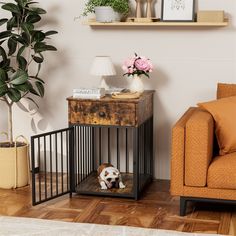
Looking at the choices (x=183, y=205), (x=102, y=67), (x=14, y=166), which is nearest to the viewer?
(x=183, y=205)

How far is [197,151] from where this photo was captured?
3588mm

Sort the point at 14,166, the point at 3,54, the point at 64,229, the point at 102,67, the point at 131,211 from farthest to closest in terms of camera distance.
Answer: the point at 3,54 → the point at 14,166 → the point at 102,67 → the point at 131,211 → the point at 64,229

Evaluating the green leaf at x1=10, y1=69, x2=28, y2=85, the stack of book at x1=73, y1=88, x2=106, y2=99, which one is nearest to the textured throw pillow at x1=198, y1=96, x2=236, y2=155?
the stack of book at x1=73, y1=88, x2=106, y2=99

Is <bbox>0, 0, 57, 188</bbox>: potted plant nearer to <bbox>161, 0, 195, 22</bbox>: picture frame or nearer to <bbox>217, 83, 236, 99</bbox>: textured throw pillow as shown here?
<bbox>161, 0, 195, 22</bbox>: picture frame

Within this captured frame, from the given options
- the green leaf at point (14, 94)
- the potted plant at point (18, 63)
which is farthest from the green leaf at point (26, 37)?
the green leaf at point (14, 94)

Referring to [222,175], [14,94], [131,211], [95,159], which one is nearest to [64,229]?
[131,211]

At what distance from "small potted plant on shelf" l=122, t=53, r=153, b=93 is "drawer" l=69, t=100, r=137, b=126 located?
301 millimetres

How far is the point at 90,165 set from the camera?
4.64 m

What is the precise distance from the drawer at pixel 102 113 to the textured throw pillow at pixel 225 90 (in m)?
0.63

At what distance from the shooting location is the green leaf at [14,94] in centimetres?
412

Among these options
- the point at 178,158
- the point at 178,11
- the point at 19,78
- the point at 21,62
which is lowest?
the point at 178,158

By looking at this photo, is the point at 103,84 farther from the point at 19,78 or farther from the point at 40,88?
the point at 19,78

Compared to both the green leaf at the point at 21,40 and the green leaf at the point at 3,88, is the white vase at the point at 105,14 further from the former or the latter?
the green leaf at the point at 3,88

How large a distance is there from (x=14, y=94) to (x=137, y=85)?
2.81 feet
